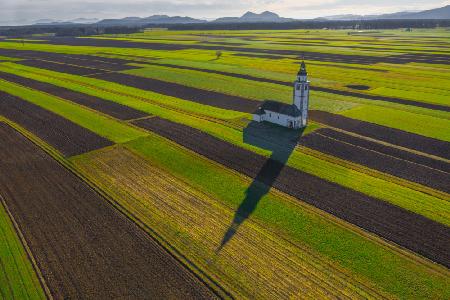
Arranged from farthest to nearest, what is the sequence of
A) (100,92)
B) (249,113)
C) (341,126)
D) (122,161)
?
(100,92) < (249,113) < (341,126) < (122,161)

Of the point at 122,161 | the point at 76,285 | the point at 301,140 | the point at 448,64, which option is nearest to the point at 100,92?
the point at 122,161

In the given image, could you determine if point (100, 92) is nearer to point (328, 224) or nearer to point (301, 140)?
point (301, 140)

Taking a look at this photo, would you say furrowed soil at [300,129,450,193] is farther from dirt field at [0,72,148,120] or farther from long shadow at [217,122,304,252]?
dirt field at [0,72,148,120]

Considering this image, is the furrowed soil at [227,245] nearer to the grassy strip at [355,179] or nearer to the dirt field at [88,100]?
the grassy strip at [355,179]

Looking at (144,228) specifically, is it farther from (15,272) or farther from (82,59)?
(82,59)

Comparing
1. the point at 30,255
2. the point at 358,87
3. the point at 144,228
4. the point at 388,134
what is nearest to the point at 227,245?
the point at 144,228

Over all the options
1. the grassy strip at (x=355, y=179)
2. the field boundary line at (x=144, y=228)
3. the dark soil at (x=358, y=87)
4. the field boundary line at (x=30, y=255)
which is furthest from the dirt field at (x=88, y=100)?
the dark soil at (x=358, y=87)

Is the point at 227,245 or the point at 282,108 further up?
the point at 282,108
